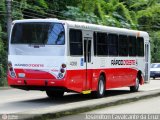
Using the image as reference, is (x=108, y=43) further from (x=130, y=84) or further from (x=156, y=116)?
(x=156, y=116)

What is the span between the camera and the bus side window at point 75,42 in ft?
60.6

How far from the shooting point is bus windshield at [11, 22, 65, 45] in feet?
59.8

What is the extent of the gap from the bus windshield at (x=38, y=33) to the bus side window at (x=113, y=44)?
4.11 m

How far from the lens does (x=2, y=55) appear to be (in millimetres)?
35344

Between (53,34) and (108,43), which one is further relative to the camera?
(108,43)

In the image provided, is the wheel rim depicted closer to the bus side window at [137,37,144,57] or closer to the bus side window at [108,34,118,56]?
the bus side window at [108,34,118,56]

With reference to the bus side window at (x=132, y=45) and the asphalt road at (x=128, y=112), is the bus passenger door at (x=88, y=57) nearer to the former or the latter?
the asphalt road at (x=128, y=112)

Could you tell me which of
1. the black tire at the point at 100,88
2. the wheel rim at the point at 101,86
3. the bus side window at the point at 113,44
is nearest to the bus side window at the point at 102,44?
the bus side window at the point at 113,44

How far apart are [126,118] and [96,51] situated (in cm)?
710

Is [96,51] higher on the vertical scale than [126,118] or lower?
higher

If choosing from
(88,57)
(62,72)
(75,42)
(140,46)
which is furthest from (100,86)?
A: (140,46)

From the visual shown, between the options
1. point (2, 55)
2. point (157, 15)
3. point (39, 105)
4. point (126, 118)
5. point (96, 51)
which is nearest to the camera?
point (126, 118)

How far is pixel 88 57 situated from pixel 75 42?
1.25 meters

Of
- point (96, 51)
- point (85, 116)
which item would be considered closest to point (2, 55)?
point (96, 51)
